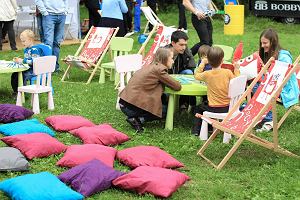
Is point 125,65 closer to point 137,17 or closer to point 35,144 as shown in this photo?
point 35,144

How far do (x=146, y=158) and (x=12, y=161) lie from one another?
1.20 metres

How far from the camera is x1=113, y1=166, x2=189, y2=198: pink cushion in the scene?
15.7 feet

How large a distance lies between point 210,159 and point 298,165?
0.84m

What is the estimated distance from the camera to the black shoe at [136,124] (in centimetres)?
690

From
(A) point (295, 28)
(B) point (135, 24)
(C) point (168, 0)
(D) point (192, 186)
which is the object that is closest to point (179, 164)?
(D) point (192, 186)

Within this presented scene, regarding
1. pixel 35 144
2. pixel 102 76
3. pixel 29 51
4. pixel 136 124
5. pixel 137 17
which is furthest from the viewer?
pixel 137 17

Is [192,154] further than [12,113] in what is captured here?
No

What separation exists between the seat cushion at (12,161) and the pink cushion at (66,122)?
4.43ft

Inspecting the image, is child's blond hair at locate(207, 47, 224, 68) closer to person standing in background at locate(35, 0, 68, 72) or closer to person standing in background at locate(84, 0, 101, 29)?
person standing in background at locate(35, 0, 68, 72)

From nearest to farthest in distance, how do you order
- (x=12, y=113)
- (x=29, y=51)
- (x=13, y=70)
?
(x=12, y=113) → (x=13, y=70) → (x=29, y=51)

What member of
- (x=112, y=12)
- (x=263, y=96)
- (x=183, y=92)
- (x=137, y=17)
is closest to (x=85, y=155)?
(x=183, y=92)

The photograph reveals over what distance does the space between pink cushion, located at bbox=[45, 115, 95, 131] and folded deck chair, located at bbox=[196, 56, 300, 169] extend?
1608mm

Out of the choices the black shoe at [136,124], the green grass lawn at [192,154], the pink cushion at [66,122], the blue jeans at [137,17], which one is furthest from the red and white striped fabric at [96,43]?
the blue jeans at [137,17]

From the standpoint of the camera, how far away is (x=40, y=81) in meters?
7.86
